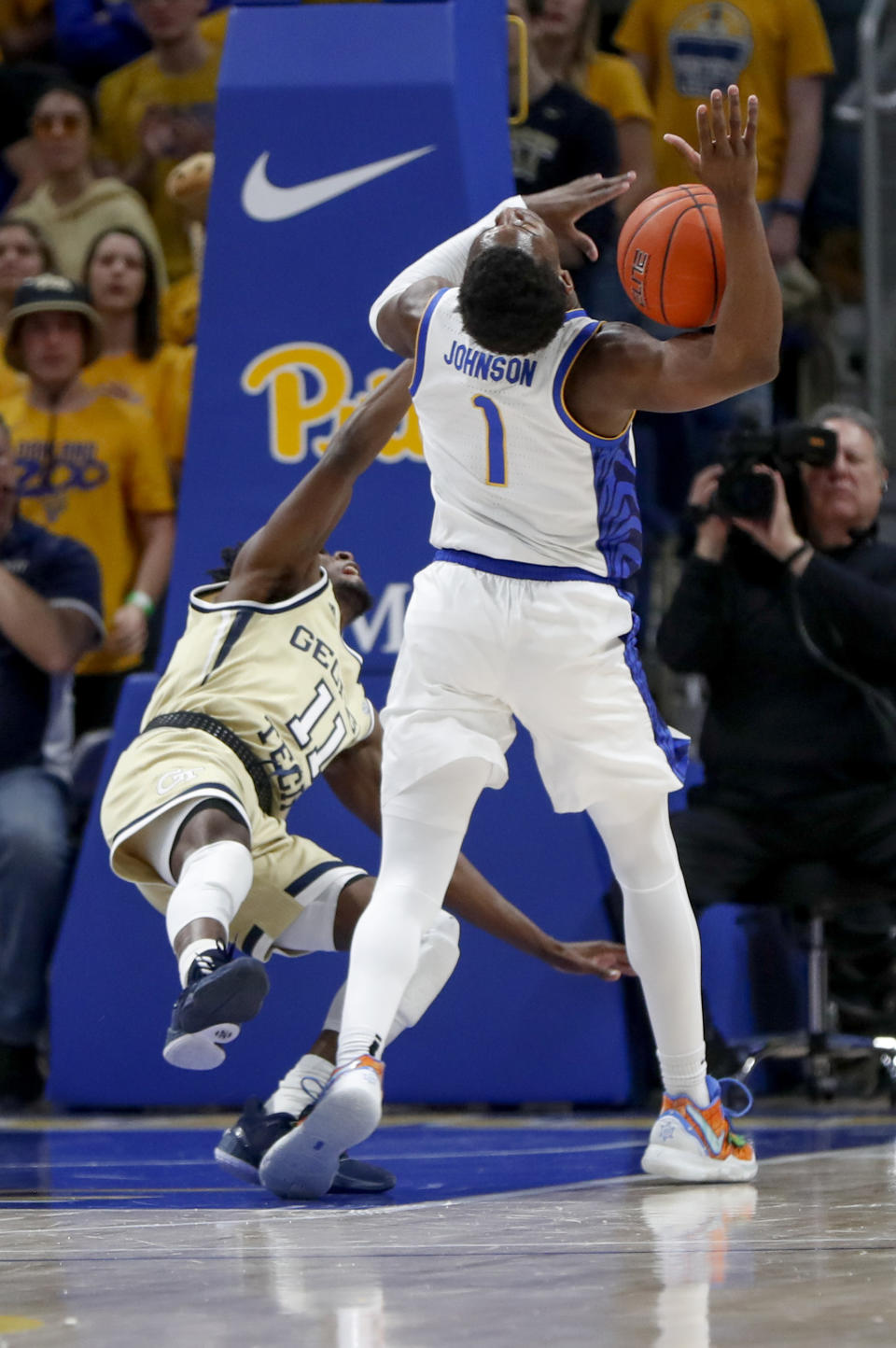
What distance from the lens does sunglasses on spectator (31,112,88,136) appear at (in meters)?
7.83

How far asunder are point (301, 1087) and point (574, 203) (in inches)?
76.6

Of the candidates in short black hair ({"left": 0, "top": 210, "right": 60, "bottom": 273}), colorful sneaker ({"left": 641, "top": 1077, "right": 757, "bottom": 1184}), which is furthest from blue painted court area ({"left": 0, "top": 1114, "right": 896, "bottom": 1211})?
short black hair ({"left": 0, "top": 210, "right": 60, "bottom": 273})

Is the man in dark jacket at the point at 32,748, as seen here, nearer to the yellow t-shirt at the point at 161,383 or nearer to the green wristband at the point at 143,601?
the green wristband at the point at 143,601

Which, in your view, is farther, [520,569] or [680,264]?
A: [520,569]

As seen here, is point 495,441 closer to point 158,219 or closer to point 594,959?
point 594,959

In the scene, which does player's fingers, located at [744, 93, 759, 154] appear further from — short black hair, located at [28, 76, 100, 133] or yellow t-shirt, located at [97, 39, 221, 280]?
short black hair, located at [28, 76, 100, 133]

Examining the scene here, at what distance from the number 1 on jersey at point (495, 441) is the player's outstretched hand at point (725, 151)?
0.63 metres

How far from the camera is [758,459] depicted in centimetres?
517

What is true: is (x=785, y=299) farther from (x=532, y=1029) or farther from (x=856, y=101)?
(x=532, y=1029)

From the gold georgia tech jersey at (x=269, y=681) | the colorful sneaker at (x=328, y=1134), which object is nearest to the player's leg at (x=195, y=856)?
the gold georgia tech jersey at (x=269, y=681)

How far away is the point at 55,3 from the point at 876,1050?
6353 mm

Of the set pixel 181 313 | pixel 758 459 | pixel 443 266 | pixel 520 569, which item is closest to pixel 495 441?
pixel 520 569

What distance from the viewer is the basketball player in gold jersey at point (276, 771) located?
12.9 ft

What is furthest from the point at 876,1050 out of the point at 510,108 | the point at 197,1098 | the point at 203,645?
the point at 510,108
